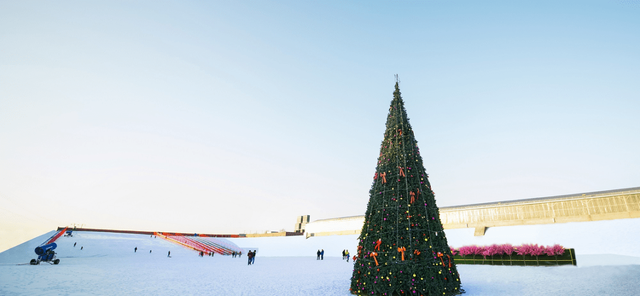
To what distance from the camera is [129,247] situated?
39.2 metres

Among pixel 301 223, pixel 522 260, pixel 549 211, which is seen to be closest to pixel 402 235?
pixel 522 260

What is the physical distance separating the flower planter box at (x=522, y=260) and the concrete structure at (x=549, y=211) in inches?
664

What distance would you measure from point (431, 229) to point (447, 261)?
1.07 m

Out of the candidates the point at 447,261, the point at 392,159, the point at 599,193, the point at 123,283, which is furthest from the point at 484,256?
the point at 599,193

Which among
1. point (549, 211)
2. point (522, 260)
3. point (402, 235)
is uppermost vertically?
point (549, 211)

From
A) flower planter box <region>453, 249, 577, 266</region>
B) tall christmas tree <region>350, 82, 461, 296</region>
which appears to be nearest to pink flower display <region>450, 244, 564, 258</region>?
flower planter box <region>453, 249, 577, 266</region>

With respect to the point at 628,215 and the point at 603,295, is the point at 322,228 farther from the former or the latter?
the point at 603,295

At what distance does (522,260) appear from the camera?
16938mm

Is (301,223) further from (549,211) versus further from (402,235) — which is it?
(402,235)

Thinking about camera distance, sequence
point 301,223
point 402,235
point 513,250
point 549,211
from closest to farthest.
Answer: point 402,235 → point 513,250 → point 549,211 → point 301,223

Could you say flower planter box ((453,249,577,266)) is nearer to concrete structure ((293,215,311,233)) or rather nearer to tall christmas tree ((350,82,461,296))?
tall christmas tree ((350,82,461,296))

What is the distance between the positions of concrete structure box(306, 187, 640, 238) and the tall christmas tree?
30.5 meters

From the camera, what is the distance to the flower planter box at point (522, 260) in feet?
50.6

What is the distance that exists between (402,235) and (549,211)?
112 feet
